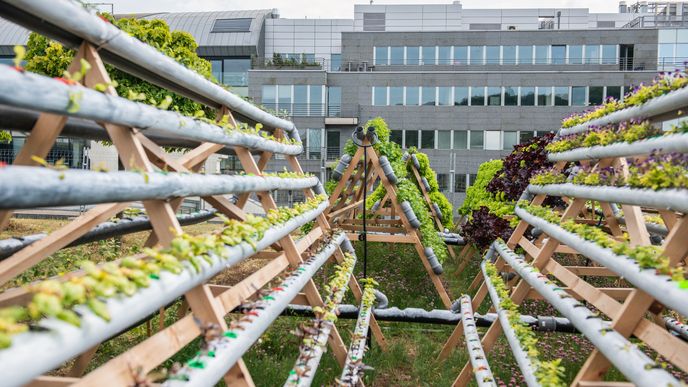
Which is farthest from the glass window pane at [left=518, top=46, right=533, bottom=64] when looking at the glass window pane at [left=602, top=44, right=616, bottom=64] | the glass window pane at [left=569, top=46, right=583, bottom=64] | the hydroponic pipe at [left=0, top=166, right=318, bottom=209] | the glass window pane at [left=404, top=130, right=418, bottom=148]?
the hydroponic pipe at [left=0, top=166, right=318, bottom=209]

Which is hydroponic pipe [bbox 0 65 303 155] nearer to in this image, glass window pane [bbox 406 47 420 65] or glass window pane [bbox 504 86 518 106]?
glass window pane [bbox 504 86 518 106]

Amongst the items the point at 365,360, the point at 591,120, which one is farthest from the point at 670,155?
the point at 365,360

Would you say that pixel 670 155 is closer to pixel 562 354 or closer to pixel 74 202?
pixel 74 202

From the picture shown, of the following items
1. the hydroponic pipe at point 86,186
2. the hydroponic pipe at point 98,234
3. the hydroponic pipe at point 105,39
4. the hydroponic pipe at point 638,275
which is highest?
the hydroponic pipe at point 105,39

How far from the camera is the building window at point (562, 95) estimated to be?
30.2m

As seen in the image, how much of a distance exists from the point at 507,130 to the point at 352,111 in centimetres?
815

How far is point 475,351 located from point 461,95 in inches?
1082

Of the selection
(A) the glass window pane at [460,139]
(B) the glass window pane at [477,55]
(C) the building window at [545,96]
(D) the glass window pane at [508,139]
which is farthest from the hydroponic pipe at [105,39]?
(B) the glass window pane at [477,55]

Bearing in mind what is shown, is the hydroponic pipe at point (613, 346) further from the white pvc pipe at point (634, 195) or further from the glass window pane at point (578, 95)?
the glass window pane at point (578, 95)

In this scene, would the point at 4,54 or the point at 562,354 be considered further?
the point at 4,54

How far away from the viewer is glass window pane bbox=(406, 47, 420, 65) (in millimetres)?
33375

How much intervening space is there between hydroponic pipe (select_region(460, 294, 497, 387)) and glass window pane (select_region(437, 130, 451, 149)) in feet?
84.0

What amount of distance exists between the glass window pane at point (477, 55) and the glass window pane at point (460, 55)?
39 centimetres

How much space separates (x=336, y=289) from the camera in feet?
15.5
